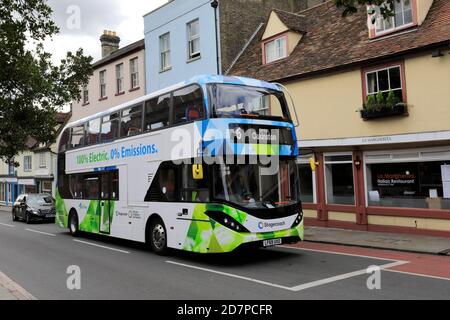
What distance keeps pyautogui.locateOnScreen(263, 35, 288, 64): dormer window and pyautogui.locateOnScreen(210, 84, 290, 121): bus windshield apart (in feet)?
27.1

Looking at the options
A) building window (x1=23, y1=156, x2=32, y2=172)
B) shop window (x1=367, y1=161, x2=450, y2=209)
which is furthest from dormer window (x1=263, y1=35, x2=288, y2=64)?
building window (x1=23, y1=156, x2=32, y2=172)

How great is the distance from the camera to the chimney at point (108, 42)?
110 feet

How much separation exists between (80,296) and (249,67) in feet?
48.7

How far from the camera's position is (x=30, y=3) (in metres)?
11.5

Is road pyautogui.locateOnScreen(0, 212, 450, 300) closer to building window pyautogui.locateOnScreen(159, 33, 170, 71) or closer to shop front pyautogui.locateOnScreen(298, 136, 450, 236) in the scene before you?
shop front pyautogui.locateOnScreen(298, 136, 450, 236)

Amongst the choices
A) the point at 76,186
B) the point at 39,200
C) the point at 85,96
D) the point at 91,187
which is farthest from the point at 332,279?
the point at 85,96

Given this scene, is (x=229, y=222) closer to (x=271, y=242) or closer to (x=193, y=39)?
(x=271, y=242)

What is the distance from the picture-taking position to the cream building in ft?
43.2

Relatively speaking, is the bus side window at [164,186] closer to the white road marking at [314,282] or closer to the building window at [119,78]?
the white road marking at [314,282]

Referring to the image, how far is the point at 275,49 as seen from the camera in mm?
19500

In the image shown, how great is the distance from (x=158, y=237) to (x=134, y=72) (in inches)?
664
